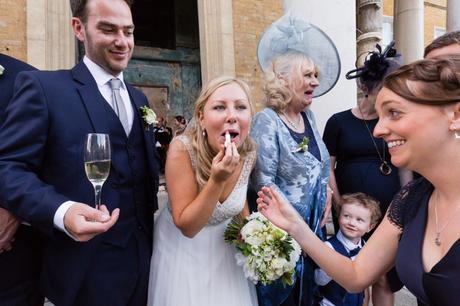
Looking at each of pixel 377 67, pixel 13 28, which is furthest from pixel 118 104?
pixel 13 28

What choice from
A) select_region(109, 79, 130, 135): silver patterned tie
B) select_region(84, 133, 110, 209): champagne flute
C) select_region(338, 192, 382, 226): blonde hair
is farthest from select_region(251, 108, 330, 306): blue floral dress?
select_region(84, 133, 110, 209): champagne flute

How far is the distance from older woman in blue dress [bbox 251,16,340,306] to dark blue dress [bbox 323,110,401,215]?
0.36 meters

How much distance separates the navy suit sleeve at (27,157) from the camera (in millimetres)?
1551

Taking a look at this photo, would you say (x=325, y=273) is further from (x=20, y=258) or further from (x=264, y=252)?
(x=20, y=258)

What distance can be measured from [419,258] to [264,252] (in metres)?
0.76

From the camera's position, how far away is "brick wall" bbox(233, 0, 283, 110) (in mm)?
8461

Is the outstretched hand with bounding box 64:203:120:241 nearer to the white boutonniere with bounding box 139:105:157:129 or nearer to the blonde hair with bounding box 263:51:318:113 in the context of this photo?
the white boutonniere with bounding box 139:105:157:129

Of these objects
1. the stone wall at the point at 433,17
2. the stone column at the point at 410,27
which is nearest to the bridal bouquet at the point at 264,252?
the stone column at the point at 410,27

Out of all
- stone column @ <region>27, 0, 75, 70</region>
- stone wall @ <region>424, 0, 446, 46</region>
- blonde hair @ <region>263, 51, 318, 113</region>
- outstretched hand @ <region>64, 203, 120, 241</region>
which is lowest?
outstretched hand @ <region>64, 203, 120, 241</region>

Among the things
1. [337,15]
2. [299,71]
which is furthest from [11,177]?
[337,15]

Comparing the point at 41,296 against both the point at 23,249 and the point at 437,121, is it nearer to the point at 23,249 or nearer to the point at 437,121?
the point at 23,249

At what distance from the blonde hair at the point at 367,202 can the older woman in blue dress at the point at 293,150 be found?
0.66 feet

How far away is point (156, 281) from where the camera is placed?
215cm

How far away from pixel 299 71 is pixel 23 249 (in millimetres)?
1986
